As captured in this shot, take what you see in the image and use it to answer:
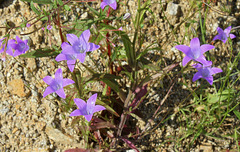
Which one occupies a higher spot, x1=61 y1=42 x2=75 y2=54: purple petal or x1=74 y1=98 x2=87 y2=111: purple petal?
x1=61 y1=42 x2=75 y2=54: purple petal

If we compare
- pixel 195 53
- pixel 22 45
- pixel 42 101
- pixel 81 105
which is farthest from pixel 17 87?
pixel 195 53

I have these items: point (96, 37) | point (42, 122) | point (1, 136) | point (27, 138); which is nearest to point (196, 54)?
point (96, 37)

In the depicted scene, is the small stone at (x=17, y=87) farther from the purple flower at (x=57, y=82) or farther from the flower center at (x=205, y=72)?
the flower center at (x=205, y=72)

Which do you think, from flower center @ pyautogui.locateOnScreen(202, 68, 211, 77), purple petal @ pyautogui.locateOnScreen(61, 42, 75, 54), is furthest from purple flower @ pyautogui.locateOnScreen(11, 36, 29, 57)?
flower center @ pyautogui.locateOnScreen(202, 68, 211, 77)

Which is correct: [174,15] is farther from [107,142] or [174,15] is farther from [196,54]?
[107,142]

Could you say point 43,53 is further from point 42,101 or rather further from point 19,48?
point 42,101

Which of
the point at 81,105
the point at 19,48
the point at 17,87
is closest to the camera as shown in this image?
the point at 81,105

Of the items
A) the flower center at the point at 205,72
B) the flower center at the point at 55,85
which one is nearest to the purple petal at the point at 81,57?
the flower center at the point at 55,85

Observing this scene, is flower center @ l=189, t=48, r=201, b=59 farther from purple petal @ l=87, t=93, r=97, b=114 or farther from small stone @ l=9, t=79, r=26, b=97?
small stone @ l=9, t=79, r=26, b=97

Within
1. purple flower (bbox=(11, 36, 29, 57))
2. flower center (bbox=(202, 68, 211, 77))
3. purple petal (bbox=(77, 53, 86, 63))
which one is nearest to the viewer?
purple petal (bbox=(77, 53, 86, 63))
